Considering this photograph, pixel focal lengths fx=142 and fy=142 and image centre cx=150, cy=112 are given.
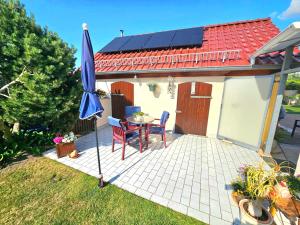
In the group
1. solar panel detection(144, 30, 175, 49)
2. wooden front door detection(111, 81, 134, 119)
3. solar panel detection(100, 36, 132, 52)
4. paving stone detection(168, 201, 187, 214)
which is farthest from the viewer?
solar panel detection(100, 36, 132, 52)

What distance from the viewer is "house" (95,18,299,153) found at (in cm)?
453

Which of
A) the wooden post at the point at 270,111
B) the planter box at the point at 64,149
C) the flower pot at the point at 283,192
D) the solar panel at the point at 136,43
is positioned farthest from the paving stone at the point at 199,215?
the solar panel at the point at 136,43

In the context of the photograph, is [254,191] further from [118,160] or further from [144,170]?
[118,160]

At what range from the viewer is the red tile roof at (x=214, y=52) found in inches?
208

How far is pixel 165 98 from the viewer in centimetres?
625

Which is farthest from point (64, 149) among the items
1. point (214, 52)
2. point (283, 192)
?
point (214, 52)

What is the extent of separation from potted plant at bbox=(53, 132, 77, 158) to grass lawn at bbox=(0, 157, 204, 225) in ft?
2.39

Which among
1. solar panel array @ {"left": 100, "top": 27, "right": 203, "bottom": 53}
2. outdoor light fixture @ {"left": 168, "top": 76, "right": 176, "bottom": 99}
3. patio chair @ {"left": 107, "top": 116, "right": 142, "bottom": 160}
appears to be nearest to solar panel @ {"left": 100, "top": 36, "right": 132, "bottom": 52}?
solar panel array @ {"left": 100, "top": 27, "right": 203, "bottom": 53}

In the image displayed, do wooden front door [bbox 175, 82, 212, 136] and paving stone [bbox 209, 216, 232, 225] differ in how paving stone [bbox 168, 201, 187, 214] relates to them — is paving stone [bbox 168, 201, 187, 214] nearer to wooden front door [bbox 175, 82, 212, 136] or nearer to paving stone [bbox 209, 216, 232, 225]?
paving stone [bbox 209, 216, 232, 225]

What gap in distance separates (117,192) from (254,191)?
8.19 feet

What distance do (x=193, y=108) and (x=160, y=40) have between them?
4.16 m

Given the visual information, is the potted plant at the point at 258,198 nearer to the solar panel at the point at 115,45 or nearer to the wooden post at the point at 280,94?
the wooden post at the point at 280,94

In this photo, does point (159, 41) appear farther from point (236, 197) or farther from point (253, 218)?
A: point (253, 218)

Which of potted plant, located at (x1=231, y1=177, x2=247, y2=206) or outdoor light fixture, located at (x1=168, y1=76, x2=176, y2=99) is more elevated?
outdoor light fixture, located at (x1=168, y1=76, x2=176, y2=99)
